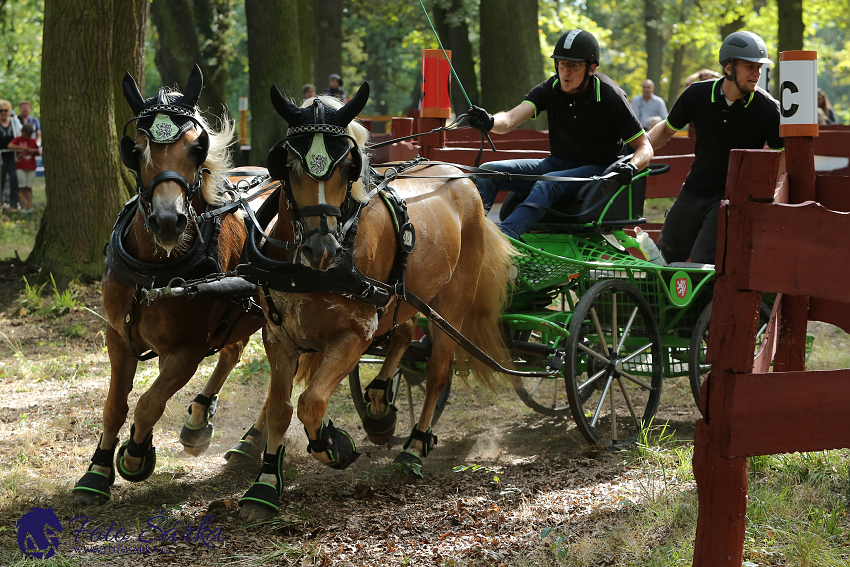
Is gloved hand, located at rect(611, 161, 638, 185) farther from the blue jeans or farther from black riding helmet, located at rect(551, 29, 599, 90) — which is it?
black riding helmet, located at rect(551, 29, 599, 90)

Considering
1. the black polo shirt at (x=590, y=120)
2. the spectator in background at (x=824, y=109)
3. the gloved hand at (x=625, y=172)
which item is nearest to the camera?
the gloved hand at (x=625, y=172)

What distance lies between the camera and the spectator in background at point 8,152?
15758mm

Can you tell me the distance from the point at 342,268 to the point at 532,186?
86.4 inches

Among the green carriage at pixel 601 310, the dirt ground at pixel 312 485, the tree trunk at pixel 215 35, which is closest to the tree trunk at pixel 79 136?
the dirt ground at pixel 312 485

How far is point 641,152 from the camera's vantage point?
538 cm

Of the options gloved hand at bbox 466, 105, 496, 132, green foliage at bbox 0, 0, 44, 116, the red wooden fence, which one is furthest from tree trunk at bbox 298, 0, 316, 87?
green foliage at bbox 0, 0, 44, 116

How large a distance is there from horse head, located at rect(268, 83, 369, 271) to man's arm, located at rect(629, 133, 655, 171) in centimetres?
239

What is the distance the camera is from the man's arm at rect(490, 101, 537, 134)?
566 cm

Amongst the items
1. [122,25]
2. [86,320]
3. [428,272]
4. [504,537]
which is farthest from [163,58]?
[504,537]

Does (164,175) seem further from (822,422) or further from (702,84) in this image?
(702,84)

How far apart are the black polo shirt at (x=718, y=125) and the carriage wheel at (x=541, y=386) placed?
149 centimetres

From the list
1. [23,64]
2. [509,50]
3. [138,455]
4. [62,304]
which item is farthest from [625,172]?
[23,64]

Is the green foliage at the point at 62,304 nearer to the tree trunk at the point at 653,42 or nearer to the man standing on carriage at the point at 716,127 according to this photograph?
the man standing on carriage at the point at 716,127

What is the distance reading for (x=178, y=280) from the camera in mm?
3850
